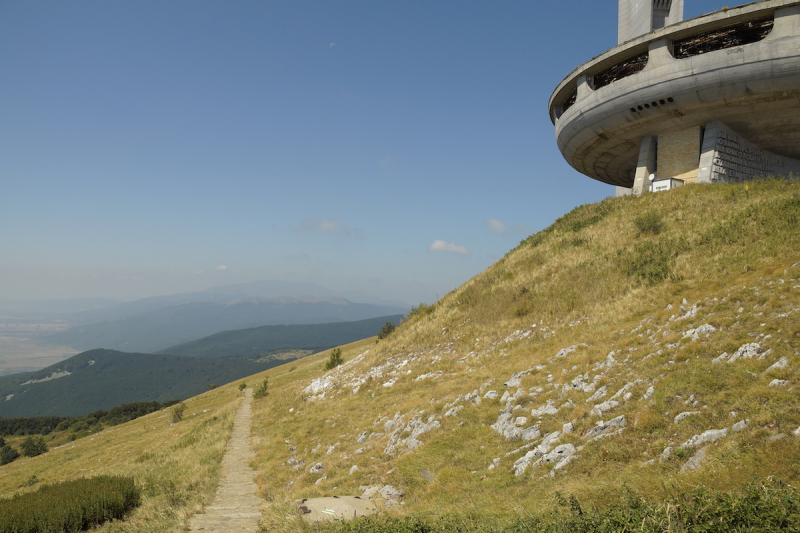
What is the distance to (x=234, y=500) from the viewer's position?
1187 centimetres

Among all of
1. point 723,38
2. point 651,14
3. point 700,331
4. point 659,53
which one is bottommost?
point 700,331

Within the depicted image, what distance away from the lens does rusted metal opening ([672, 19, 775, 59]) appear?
23.9m

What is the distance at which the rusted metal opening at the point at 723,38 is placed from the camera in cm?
2386

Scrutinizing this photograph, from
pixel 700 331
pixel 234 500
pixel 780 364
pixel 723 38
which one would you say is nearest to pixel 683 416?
pixel 780 364

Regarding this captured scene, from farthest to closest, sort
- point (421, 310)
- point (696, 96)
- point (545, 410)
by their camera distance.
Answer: point (421, 310) → point (696, 96) → point (545, 410)

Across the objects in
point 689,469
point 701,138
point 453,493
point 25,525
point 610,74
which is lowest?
point 25,525

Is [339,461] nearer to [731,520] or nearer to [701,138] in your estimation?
[731,520]

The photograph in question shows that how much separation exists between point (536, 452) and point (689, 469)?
3.03m

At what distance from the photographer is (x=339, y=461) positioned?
41.1ft

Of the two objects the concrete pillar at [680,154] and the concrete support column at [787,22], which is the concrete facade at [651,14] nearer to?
the concrete pillar at [680,154]

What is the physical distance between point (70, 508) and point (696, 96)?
1378 inches

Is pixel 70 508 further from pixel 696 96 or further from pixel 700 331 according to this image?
pixel 696 96

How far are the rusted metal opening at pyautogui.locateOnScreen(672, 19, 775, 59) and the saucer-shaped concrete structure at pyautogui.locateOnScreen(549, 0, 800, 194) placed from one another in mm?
56

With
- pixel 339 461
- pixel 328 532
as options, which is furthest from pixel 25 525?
pixel 328 532
